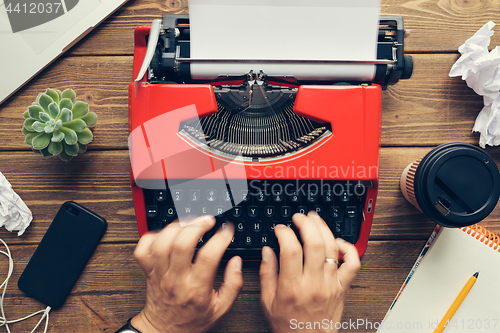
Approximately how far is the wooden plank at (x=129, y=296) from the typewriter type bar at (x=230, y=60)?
0.51 meters

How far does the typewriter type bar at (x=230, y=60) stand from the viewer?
712 mm

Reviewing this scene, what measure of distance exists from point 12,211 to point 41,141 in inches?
11.1

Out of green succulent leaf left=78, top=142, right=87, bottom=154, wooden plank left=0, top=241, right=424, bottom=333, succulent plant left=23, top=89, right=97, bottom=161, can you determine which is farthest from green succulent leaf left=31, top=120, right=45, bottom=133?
wooden plank left=0, top=241, right=424, bottom=333

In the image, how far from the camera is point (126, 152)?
0.94m

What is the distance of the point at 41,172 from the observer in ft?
3.13

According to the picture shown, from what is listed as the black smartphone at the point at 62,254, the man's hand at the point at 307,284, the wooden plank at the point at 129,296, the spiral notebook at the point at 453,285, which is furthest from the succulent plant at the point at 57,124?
the spiral notebook at the point at 453,285

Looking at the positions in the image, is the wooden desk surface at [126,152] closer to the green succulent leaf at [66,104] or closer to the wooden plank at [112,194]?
the wooden plank at [112,194]

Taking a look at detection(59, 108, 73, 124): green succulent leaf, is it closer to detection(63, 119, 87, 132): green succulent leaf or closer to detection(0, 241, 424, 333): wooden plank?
detection(63, 119, 87, 132): green succulent leaf

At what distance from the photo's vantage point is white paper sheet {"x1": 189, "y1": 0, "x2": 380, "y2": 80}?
2.24 feet

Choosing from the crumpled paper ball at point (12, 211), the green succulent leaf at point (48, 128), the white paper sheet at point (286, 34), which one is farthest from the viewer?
the crumpled paper ball at point (12, 211)

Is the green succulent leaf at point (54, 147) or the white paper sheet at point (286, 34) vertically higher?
the white paper sheet at point (286, 34)

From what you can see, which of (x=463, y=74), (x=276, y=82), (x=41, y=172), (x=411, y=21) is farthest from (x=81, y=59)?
(x=463, y=74)

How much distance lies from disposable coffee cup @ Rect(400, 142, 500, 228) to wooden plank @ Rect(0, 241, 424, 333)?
0.22 meters

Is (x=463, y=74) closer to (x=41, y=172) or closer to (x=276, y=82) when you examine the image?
(x=276, y=82)
